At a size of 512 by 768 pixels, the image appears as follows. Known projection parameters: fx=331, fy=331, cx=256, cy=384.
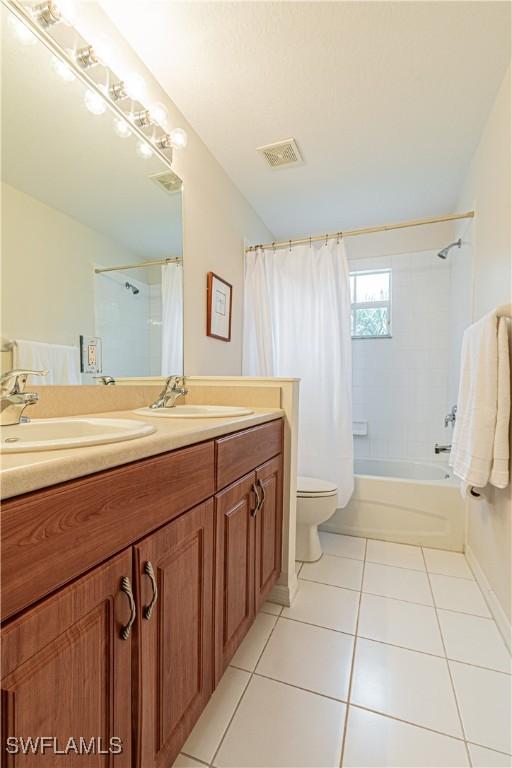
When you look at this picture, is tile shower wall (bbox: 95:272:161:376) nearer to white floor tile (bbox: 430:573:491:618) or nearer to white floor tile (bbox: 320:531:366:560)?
white floor tile (bbox: 320:531:366:560)

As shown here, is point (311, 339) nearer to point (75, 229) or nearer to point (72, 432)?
point (75, 229)

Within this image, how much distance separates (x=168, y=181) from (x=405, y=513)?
2.28 meters

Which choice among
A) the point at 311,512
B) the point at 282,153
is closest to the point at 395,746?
the point at 311,512

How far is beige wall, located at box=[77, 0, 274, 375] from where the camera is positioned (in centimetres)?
Result: 153

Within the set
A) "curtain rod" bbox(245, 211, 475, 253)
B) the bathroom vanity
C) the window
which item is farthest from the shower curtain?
the bathroom vanity

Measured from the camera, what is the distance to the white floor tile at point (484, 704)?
0.94 metres

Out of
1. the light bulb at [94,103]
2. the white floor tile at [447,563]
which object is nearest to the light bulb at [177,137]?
the light bulb at [94,103]

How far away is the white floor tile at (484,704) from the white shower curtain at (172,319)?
1.61 metres

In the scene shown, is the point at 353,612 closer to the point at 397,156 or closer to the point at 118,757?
the point at 118,757

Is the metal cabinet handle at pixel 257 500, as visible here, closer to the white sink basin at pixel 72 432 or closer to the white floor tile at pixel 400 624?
the white sink basin at pixel 72 432

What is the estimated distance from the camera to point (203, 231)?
73.6 inches

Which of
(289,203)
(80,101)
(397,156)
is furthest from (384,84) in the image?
(80,101)

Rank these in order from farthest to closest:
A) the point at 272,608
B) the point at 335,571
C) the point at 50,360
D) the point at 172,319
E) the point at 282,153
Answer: the point at 282,153 < the point at 335,571 < the point at 172,319 < the point at 272,608 < the point at 50,360

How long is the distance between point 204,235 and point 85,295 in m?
0.98
